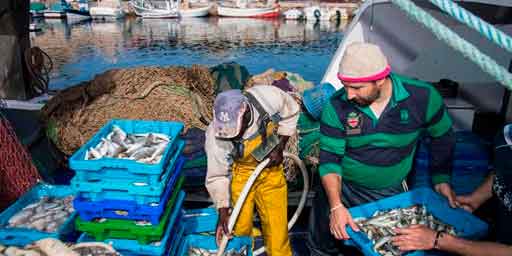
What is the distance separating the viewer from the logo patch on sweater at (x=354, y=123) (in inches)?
136

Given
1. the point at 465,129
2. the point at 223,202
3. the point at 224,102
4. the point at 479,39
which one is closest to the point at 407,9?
the point at 224,102

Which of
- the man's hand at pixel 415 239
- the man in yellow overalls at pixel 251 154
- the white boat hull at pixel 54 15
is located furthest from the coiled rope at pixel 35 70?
the white boat hull at pixel 54 15

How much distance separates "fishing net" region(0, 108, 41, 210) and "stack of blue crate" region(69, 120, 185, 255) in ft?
5.15

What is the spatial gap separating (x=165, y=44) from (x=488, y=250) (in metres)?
37.5

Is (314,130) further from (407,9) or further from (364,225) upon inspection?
(407,9)

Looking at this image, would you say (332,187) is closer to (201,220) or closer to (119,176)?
(119,176)

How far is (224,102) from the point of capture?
11.8ft

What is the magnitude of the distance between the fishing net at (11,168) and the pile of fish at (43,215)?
48 centimetres

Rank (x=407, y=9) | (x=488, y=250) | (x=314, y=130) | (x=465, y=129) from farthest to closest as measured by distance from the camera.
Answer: (x=465, y=129), (x=314, y=130), (x=488, y=250), (x=407, y=9)

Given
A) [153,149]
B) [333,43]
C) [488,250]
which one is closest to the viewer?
[488,250]

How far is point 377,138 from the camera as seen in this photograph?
3459mm

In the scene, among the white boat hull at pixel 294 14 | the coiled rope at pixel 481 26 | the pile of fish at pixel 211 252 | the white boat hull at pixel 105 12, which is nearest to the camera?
the coiled rope at pixel 481 26

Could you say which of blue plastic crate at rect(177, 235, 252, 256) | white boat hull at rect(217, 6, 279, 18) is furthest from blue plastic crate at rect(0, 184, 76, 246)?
white boat hull at rect(217, 6, 279, 18)

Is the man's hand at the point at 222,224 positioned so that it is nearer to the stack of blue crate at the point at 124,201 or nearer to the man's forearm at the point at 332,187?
the stack of blue crate at the point at 124,201
